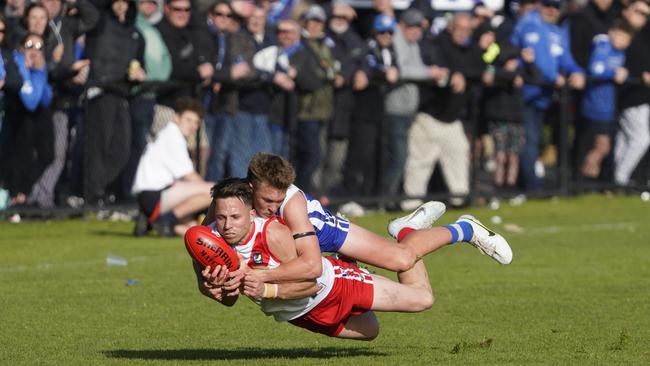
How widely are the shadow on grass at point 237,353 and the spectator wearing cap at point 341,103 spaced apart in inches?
362

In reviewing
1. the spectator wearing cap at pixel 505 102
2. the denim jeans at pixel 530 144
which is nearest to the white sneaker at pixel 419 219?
the spectator wearing cap at pixel 505 102

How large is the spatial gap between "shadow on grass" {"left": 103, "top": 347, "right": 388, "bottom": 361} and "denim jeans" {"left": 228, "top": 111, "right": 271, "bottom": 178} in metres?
8.20

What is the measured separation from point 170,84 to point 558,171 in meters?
7.07

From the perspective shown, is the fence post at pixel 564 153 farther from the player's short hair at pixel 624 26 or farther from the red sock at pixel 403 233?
the red sock at pixel 403 233

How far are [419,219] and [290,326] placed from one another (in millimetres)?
1299

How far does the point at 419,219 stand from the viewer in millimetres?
11211

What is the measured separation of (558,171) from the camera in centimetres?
2288

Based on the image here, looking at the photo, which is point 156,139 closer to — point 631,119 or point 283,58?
point 283,58

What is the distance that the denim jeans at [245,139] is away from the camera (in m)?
18.5

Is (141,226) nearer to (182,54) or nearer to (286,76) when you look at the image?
(182,54)

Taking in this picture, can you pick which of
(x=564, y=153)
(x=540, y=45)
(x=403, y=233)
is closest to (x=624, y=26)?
(x=540, y=45)

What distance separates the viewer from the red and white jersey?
921cm

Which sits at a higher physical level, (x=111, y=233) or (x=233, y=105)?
(x=233, y=105)

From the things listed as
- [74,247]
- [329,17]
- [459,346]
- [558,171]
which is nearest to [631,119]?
[558,171]
